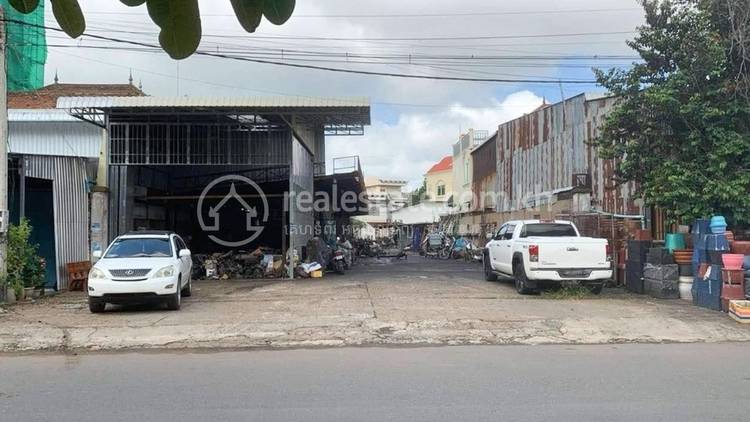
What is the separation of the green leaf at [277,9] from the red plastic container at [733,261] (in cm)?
1225

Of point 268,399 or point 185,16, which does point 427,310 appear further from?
point 185,16

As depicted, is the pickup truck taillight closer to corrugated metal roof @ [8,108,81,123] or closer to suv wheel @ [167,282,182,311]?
suv wheel @ [167,282,182,311]

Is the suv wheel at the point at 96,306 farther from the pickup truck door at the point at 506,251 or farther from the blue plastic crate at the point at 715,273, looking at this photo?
the blue plastic crate at the point at 715,273

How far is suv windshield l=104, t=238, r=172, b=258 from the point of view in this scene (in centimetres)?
1308

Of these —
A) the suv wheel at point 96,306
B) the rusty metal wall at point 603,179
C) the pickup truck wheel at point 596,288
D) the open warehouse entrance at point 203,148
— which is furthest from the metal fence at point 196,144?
the pickup truck wheel at point 596,288

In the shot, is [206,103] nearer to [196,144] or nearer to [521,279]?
[196,144]

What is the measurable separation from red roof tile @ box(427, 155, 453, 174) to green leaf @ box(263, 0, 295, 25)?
65.0 m

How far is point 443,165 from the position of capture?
7038cm

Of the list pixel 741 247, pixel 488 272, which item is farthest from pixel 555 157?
pixel 741 247

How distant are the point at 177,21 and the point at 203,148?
19.0 m

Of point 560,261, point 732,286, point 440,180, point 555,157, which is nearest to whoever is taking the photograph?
point 732,286

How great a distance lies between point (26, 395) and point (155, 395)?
135 centimetres

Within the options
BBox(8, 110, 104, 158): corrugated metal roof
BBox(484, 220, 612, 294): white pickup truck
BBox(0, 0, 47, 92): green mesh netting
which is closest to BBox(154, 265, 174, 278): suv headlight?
BBox(0, 0, 47, 92): green mesh netting

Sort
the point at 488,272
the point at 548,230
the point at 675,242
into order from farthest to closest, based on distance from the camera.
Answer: the point at 488,272 → the point at 548,230 → the point at 675,242
